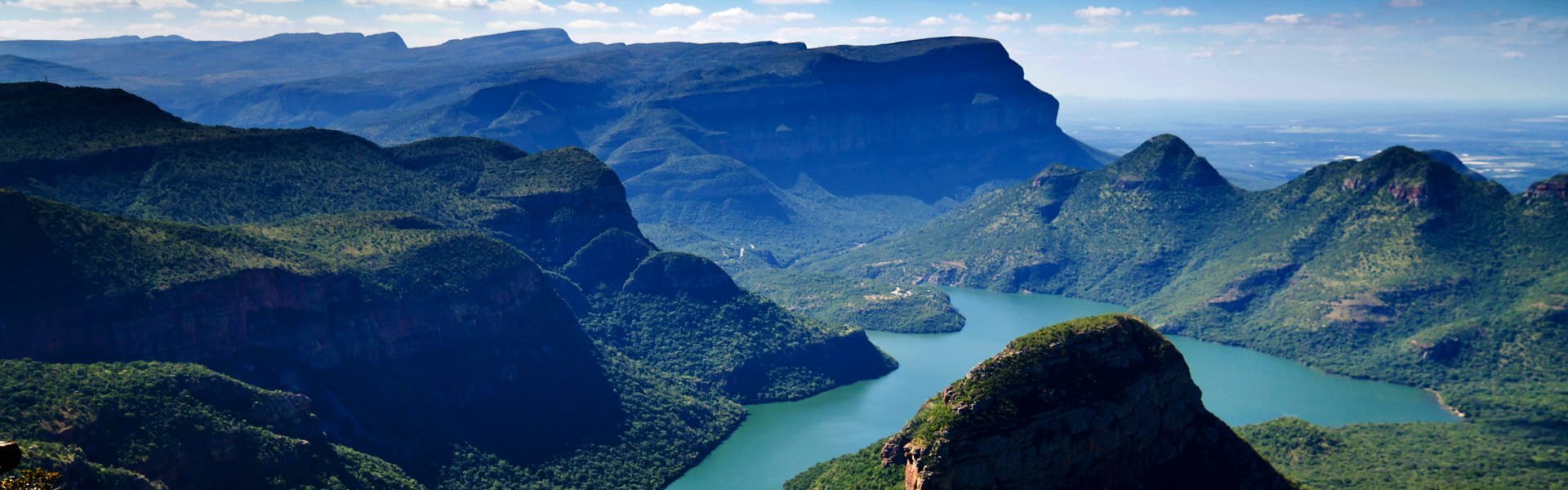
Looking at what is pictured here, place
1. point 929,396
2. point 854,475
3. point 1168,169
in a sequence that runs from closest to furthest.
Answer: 1. point 854,475
2. point 929,396
3. point 1168,169

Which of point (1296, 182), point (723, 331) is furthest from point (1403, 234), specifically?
point (723, 331)

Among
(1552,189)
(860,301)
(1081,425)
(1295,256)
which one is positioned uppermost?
(1552,189)

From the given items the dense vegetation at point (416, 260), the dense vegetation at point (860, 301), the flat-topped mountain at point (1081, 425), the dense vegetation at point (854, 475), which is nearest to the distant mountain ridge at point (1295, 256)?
the dense vegetation at point (860, 301)

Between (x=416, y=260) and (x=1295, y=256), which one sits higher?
(x=416, y=260)

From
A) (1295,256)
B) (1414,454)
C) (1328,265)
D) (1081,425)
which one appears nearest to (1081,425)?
(1081,425)

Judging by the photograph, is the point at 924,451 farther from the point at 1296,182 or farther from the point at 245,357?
the point at 1296,182

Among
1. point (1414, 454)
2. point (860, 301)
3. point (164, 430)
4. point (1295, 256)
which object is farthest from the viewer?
point (860, 301)

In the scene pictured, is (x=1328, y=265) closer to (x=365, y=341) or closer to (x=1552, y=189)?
(x=1552, y=189)
